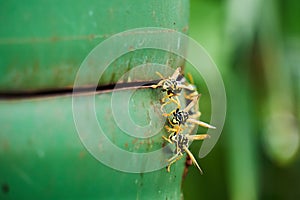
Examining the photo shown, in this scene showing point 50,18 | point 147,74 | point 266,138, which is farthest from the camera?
point 266,138

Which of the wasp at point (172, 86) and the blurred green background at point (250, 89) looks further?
the blurred green background at point (250, 89)

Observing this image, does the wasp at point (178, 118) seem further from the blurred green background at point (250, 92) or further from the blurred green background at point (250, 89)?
the blurred green background at point (250, 89)

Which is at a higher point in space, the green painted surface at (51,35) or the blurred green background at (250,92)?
the blurred green background at (250,92)

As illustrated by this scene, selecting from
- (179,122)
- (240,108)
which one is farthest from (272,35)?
(179,122)

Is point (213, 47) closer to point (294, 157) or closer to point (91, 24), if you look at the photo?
point (294, 157)

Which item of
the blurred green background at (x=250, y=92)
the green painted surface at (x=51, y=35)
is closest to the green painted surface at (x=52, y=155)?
the green painted surface at (x=51, y=35)

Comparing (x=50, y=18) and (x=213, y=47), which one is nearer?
(x=50, y=18)

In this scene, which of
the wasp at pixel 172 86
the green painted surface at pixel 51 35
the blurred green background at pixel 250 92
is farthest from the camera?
the blurred green background at pixel 250 92

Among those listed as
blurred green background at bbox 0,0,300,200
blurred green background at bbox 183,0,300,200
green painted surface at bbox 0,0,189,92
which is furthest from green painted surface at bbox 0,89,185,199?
blurred green background at bbox 183,0,300,200
